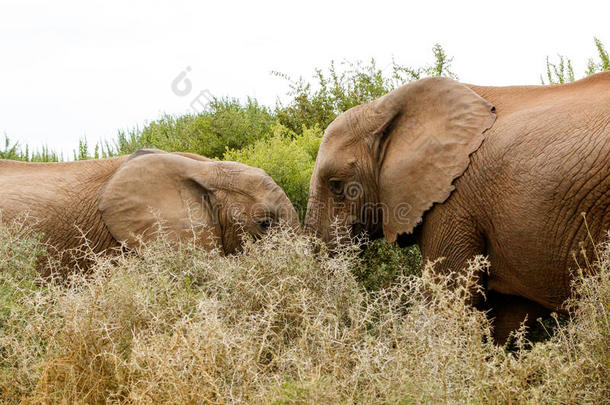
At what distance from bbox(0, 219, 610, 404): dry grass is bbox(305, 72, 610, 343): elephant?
513mm

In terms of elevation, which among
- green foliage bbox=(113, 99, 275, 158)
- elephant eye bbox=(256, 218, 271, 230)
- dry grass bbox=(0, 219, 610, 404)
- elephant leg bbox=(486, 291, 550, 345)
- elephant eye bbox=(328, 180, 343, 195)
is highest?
green foliage bbox=(113, 99, 275, 158)

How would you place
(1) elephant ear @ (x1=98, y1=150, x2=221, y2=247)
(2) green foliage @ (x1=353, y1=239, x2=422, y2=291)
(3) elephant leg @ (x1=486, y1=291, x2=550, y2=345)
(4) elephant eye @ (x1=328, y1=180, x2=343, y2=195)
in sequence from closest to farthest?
1. (3) elephant leg @ (x1=486, y1=291, x2=550, y2=345)
2. (4) elephant eye @ (x1=328, y1=180, x2=343, y2=195)
3. (1) elephant ear @ (x1=98, y1=150, x2=221, y2=247)
4. (2) green foliage @ (x1=353, y1=239, x2=422, y2=291)

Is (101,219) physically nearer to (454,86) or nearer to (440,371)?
(454,86)

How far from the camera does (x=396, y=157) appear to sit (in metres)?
5.95

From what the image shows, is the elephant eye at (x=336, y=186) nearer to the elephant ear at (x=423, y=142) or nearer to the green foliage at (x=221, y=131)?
the elephant ear at (x=423, y=142)

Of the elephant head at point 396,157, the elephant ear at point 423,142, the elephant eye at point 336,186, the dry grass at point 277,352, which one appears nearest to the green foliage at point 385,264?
the elephant head at point 396,157

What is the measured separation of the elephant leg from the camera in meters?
5.92

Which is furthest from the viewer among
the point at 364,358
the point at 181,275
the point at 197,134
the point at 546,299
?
the point at 197,134

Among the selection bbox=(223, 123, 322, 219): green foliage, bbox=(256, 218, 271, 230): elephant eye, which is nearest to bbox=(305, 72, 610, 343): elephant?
bbox=(256, 218, 271, 230): elephant eye

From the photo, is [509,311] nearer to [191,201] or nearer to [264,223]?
[264,223]

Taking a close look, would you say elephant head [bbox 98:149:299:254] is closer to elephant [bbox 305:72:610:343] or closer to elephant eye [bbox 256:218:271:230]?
elephant eye [bbox 256:218:271:230]

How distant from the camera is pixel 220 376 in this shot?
158 inches

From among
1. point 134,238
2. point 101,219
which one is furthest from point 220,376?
point 101,219

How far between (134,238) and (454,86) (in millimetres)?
3080
